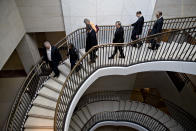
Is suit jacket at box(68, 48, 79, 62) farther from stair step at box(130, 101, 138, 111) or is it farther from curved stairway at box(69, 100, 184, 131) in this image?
stair step at box(130, 101, 138, 111)

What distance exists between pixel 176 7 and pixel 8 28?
807cm

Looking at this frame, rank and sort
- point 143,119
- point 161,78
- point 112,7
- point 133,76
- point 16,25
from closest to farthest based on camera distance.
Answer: point 16,25
point 112,7
point 143,119
point 133,76
point 161,78

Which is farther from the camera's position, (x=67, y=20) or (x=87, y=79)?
(x=67, y=20)

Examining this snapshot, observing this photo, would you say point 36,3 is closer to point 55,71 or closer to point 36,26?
point 36,26

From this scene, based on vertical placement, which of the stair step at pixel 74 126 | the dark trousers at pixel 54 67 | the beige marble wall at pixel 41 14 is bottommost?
the stair step at pixel 74 126

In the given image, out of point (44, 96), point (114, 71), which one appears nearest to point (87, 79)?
point (114, 71)

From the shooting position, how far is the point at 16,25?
672 cm

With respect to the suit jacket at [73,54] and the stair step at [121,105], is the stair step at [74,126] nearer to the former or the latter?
the stair step at [121,105]

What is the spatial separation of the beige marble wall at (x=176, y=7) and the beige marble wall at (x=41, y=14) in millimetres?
5053

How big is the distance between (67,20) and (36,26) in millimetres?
1575

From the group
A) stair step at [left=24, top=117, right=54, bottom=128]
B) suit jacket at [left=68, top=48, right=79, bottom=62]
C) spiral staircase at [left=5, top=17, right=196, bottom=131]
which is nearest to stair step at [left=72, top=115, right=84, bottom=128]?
spiral staircase at [left=5, top=17, right=196, bottom=131]

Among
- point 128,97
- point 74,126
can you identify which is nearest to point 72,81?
point 74,126

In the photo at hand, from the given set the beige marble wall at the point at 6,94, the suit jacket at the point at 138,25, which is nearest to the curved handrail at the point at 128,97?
the beige marble wall at the point at 6,94

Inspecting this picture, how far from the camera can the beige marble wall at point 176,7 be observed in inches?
305
